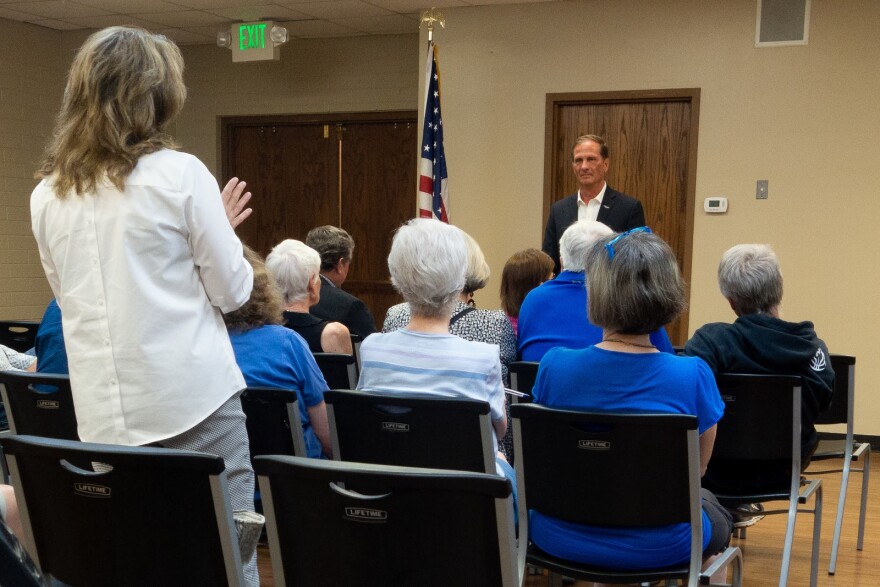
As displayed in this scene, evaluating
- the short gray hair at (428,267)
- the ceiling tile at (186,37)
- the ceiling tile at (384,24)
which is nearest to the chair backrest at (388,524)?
the short gray hair at (428,267)

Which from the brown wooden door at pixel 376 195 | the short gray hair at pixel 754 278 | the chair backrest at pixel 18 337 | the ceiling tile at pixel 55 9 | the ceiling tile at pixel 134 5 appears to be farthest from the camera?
the brown wooden door at pixel 376 195

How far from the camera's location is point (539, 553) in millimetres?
2027

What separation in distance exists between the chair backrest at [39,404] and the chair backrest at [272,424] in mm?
465

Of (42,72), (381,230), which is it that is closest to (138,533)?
(381,230)

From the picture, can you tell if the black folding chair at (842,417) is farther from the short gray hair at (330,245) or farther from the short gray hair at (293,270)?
the short gray hair at (330,245)

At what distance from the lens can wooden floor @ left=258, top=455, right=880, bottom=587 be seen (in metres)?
3.32

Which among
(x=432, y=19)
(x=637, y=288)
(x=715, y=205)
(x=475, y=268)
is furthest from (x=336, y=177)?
(x=637, y=288)

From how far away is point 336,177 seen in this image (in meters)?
7.70

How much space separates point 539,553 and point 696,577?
34 cm

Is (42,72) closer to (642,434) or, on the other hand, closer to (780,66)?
(780,66)

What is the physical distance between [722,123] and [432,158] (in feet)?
6.27

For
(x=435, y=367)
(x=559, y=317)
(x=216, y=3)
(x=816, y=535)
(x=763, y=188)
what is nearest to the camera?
(x=435, y=367)

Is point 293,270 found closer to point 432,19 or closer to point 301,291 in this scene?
point 301,291

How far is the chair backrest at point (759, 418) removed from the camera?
257 centimetres
